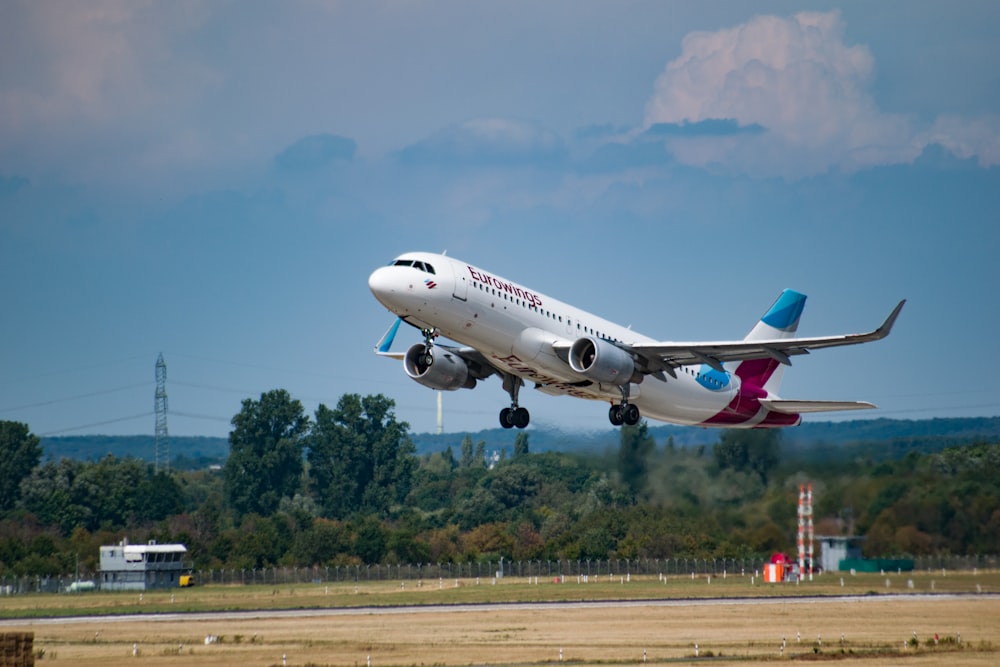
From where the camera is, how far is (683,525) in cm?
6656

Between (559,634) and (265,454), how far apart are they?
94913 millimetres

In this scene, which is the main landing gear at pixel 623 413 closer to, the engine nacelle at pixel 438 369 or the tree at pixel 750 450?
the engine nacelle at pixel 438 369

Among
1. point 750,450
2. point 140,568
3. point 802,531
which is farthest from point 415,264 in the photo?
point 140,568

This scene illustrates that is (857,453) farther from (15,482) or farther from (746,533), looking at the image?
(15,482)

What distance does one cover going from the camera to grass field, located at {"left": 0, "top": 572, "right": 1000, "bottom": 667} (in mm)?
46562

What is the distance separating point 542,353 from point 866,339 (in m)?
10.8

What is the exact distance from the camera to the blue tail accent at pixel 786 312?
62156 mm

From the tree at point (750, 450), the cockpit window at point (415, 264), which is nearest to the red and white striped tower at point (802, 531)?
the tree at point (750, 450)

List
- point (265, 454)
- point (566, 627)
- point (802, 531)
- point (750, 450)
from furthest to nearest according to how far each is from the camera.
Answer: point (265, 454), point (802, 531), point (750, 450), point (566, 627)

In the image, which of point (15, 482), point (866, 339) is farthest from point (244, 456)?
point (866, 339)

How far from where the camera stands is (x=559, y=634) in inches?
2088

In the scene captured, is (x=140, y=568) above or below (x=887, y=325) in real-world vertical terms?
below

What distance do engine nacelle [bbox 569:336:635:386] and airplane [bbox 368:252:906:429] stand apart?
35 millimetres

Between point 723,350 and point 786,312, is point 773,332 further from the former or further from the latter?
point 723,350
